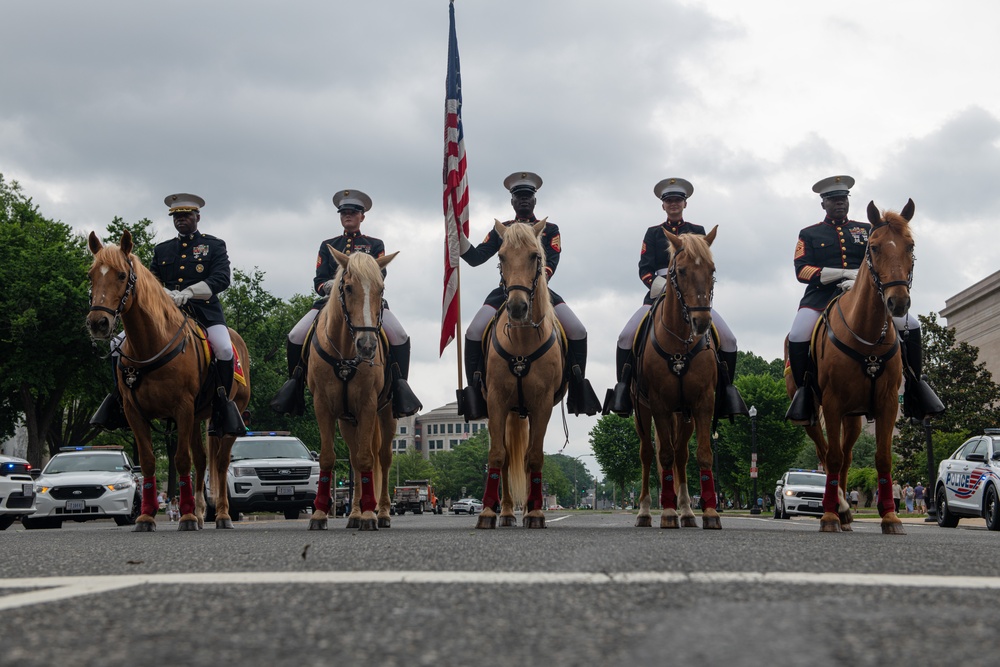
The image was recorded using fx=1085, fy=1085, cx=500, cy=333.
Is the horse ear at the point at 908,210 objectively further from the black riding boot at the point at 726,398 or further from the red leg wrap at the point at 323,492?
the red leg wrap at the point at 323,492

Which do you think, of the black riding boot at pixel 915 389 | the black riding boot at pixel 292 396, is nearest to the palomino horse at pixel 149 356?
the black riding boot at pixel 292 396

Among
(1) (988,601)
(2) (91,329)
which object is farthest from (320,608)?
(2) (91,329)

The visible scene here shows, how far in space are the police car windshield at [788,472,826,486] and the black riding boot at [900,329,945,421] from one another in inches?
809

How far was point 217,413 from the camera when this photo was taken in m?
12.5

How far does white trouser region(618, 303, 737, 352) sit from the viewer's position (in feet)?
40.6

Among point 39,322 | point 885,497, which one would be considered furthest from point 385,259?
point 39,322

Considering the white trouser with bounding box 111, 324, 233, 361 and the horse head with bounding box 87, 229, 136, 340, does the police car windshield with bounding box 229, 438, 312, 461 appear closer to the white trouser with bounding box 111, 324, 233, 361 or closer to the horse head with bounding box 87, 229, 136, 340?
the white trouser with bounding box 111, 324, 233, 361

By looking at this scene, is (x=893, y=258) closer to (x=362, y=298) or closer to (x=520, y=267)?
(x=520, y=267)

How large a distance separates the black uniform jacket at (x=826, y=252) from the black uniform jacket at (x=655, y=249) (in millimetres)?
1254

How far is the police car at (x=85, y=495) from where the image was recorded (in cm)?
2095

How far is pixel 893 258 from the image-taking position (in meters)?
9.83

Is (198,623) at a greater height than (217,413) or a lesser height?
lesser

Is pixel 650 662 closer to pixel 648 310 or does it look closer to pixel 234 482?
pixel 648 310

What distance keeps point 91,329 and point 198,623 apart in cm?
772
